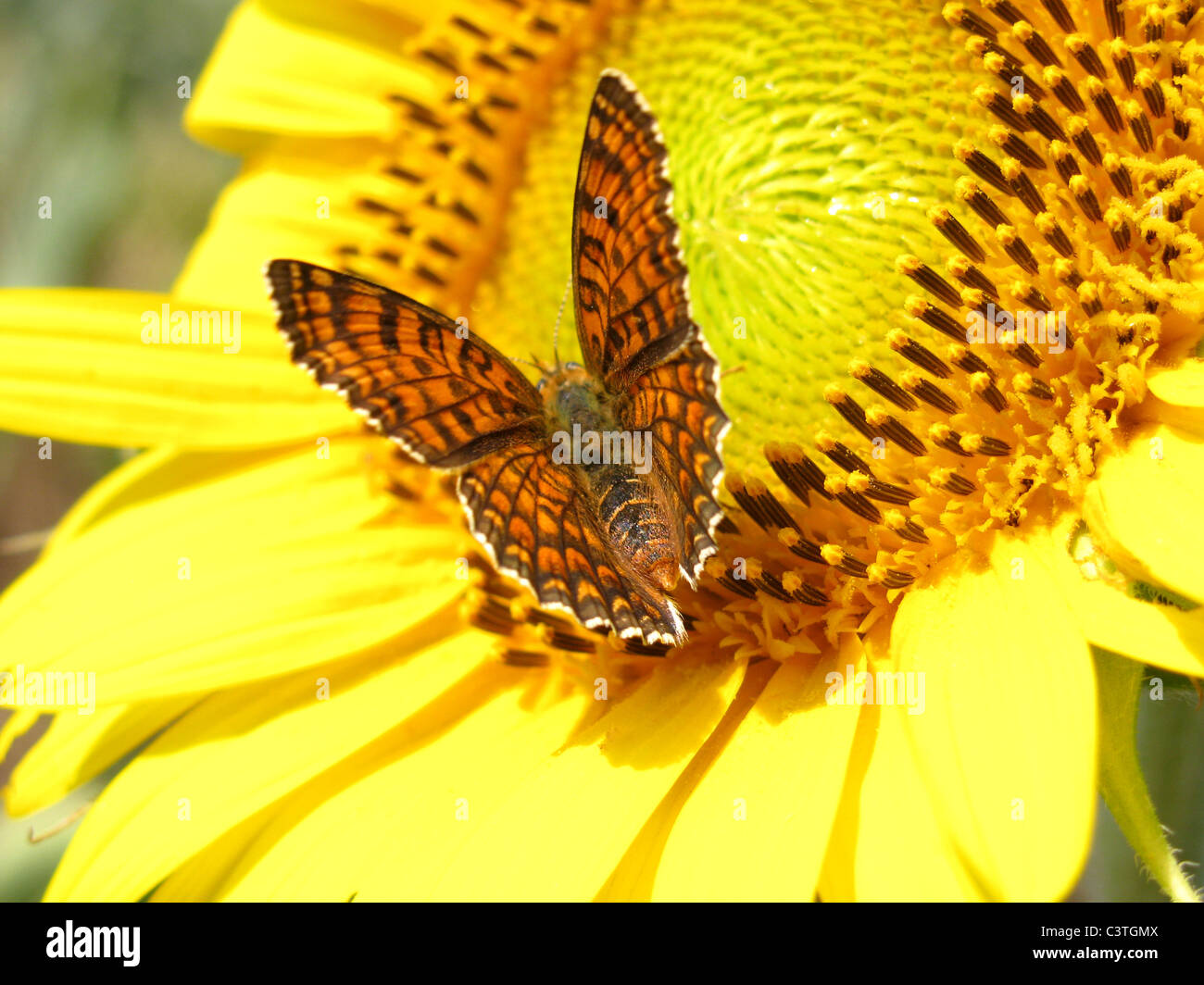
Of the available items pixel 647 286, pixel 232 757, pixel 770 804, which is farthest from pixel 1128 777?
pixel 232 757

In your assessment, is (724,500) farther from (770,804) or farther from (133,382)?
(133,382)

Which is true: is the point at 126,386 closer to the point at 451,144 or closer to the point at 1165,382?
the point at 451,144
